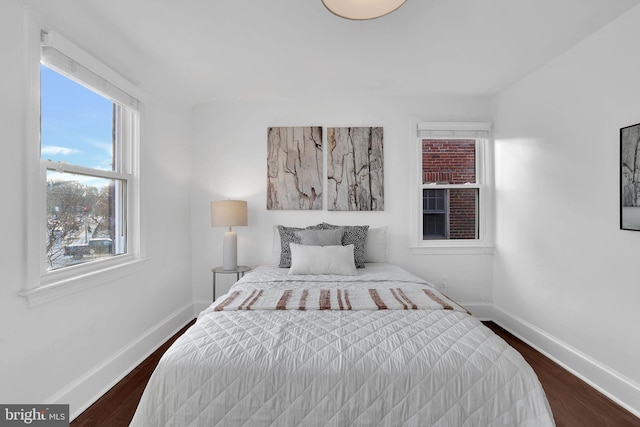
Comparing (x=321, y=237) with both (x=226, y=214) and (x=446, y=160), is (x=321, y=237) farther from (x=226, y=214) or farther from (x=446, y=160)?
(x=446, y=160)

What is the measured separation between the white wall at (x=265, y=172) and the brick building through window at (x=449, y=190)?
0.24 m

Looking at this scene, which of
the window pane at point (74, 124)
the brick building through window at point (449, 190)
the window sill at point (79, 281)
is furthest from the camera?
the brick building through window at point (449, 190)

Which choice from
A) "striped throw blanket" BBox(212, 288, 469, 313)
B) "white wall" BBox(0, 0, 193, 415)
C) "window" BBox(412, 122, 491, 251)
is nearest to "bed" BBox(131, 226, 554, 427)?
"striped throw blanket" BBox(212, 288, 469, 313)

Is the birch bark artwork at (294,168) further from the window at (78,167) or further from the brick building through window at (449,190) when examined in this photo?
the window at (78,167)

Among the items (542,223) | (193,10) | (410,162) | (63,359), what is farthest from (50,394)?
(542,223)

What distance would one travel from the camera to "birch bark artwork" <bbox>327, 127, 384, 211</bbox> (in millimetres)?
3574

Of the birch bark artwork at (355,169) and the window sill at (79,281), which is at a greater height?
the birch bark artwork at (355,169)

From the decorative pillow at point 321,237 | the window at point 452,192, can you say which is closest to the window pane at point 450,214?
the window at point 452,192

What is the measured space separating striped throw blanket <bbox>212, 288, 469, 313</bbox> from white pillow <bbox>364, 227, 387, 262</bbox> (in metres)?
1.09

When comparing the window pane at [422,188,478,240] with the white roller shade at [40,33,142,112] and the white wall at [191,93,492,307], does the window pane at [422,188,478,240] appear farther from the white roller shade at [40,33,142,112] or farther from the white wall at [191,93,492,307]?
the white roller shade at [40,33,142,112]

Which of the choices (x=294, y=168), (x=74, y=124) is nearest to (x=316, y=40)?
(x=294, y=168)

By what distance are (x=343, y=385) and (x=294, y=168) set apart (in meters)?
2.62

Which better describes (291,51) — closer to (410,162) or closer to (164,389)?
(410,162)

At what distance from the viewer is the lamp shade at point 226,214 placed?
3.25m
